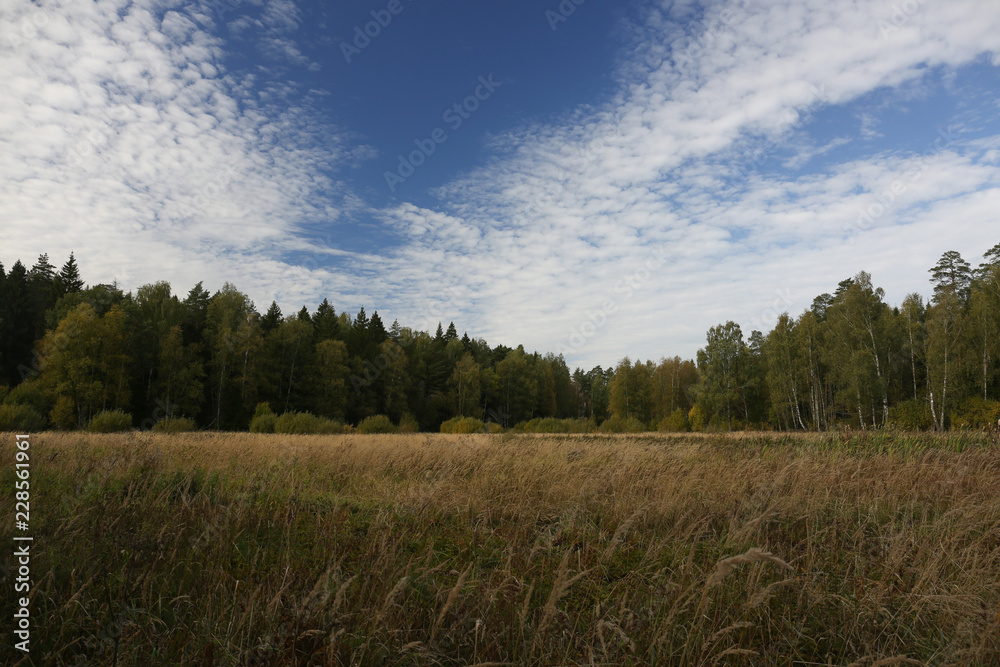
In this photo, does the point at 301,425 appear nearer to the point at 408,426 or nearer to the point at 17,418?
the point at 17,418

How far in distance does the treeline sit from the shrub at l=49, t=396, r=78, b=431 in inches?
3.9

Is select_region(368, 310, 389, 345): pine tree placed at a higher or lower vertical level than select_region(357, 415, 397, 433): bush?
higher

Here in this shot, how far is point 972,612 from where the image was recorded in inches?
119

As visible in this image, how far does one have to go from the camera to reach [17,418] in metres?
21.3

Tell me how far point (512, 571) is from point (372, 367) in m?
49.2

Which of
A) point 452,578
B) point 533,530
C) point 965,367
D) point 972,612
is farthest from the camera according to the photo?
point 965,367

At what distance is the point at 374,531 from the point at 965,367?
134 ft

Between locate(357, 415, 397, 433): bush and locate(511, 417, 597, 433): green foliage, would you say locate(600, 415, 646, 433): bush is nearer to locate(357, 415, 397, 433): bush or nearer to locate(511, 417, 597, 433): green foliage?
locate(511, 417, 597, 433): green foliage

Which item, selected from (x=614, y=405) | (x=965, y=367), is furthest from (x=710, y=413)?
(x=965, y=367)

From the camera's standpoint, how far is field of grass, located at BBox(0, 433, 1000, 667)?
8.60 feet

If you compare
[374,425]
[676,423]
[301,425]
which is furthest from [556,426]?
[301,425]

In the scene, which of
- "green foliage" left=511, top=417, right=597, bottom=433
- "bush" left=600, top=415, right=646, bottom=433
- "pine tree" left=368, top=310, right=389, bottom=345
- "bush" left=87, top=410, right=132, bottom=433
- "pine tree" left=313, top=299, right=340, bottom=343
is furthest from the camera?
"pine tree" left=368, top=310, right=389, bottom=345

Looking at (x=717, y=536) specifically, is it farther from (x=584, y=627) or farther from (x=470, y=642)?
(x=470, y=642)

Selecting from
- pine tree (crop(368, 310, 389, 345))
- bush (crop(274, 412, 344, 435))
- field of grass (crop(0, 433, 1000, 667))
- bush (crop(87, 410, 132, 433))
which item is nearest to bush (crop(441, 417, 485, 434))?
bush (crop(274, 412, 344, 435))
